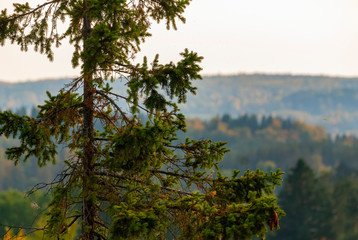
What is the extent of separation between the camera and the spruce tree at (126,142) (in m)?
7.67

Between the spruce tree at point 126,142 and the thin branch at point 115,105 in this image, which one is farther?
the thin branch at point 115,105

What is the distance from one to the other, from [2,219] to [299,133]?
4111 inches

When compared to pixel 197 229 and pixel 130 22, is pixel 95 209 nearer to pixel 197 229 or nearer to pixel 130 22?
pixel 197 229

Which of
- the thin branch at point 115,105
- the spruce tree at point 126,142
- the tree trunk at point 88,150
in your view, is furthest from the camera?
the thin branch at point 115,105

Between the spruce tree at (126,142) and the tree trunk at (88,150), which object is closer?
the spruce tree at (126,142)

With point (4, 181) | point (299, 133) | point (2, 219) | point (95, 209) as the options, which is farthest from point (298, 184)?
point (299, 133)

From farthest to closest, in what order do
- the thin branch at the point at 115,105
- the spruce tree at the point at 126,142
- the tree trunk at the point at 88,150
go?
the thin branch at the point at 115,105, the tree trunk at the point at 88,150, the spruce tree at the point at 126,142

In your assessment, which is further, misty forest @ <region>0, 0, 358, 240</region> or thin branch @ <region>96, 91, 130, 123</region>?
thin branch @ <region>96, 91, 130, 123</region>

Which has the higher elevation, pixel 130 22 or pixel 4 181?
pixel 130 22

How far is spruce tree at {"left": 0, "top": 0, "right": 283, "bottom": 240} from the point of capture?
7672 millimetres

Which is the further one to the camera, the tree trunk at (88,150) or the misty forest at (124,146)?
the tree trunk at (88,150)

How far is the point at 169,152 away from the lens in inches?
352

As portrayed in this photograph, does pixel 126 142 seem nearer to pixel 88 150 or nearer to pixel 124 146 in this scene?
pixel 124 146

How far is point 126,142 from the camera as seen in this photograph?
26.2ft
